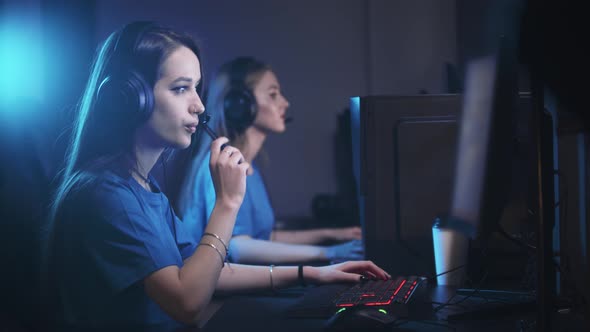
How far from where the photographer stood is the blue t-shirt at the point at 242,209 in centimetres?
192

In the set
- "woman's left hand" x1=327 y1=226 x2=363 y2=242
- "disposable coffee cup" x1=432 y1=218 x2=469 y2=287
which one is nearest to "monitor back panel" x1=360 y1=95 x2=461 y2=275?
"disposable coffee cup" x1=432 y1=218 x2=469 y2=287

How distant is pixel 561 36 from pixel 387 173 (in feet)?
→ 2.42

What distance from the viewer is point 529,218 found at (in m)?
1.33

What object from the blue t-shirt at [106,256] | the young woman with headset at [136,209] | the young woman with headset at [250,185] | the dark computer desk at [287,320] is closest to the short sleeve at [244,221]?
the young woman with headset at [250,185]

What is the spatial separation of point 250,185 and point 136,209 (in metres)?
1.09

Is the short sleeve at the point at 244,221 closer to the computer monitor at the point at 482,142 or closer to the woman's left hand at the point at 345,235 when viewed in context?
the woman's left hand at the point at 345,235

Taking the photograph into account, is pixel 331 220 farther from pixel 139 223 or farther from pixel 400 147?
pixel 139 223

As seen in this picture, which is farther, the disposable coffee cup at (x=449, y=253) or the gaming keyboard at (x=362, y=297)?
the disposable coffee cup at (x=449, y=253)

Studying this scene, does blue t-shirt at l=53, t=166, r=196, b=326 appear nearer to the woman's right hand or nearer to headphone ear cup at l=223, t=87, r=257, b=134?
the woman's right hand

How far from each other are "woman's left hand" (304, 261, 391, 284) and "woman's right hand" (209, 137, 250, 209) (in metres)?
0.27

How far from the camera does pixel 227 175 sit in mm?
1142

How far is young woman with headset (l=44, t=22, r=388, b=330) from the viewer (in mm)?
995

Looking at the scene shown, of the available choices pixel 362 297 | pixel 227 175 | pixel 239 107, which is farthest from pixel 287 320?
pixel 239 107

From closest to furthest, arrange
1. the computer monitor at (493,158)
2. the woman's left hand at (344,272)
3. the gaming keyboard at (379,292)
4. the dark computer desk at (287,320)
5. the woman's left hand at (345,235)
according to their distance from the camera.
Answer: the computer monitor at (493,158), the dark computer desk at (287,320), the gaming keyboard at (379,292), the woman's left hand at (344,272), the woman's left hand at (345,235)
